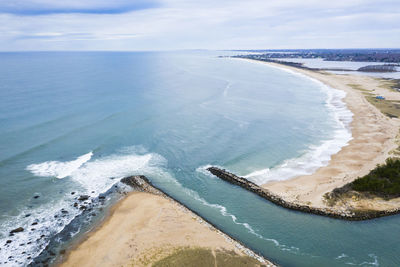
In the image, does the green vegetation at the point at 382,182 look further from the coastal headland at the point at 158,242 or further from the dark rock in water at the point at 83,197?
the dark rock in water at the point at 83,197

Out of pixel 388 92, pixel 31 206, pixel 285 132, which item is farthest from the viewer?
pixel 388 92

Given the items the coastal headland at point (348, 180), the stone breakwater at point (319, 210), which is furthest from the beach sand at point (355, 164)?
the stone breakwater at point (319, 210)

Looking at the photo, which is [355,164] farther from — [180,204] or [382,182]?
[180,204]

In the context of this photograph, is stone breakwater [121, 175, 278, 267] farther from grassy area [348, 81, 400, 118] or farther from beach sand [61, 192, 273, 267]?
grassy area [348, 81, 400, 118]

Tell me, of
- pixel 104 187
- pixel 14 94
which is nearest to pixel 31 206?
pixel 104 187

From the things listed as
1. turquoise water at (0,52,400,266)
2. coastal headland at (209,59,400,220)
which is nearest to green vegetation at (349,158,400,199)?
coastal headland at (209,59,400,220)

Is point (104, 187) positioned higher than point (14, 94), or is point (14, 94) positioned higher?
point (14, 94)

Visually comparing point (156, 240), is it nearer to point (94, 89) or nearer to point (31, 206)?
point (31, 206)
